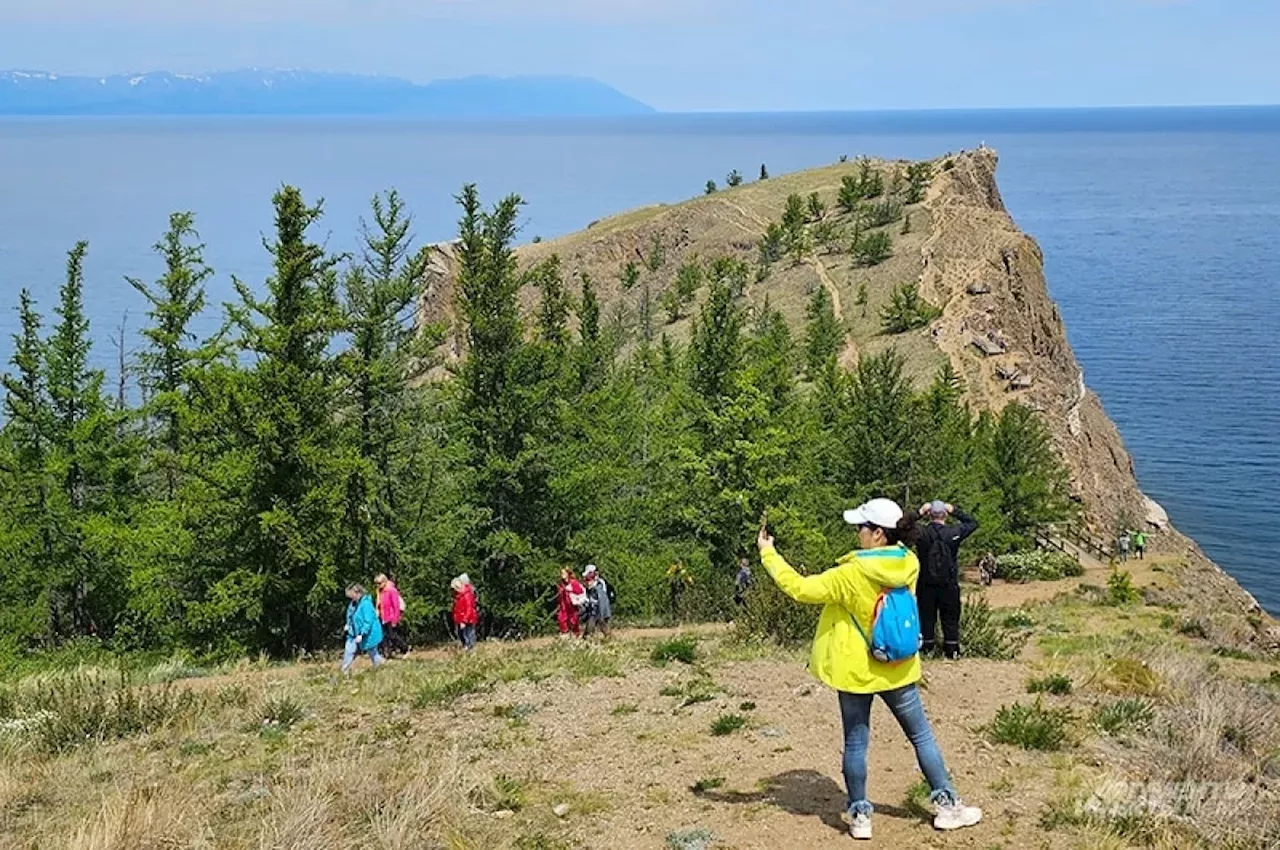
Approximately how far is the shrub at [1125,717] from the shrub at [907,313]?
43.8m

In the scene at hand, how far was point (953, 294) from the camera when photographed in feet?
181

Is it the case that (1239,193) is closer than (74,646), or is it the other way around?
(74,646)

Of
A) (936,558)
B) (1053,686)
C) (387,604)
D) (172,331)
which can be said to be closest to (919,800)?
(1053,686)

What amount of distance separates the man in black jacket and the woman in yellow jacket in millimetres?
3804

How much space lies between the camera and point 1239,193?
607 feet

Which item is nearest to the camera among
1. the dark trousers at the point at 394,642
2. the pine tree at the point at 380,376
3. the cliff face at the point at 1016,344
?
the dark trousers at the point at 394,642

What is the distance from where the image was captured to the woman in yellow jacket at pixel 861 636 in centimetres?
667

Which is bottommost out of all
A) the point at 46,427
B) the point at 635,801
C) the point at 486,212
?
the point at 46,427

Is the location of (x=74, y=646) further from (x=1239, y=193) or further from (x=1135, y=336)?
(x=1239, y=193)

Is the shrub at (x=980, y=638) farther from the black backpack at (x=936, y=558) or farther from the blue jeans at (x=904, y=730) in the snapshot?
the blue jeans at (x=904, y=730)

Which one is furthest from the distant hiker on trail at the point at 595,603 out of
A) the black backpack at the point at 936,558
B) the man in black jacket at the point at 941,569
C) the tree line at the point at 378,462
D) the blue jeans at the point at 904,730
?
the blue jeans at the point at 904,730

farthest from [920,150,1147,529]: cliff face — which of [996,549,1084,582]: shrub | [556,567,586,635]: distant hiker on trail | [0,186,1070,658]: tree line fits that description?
[556,567,586,635]: distant hiker on trail

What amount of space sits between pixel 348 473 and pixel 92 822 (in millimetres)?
14028

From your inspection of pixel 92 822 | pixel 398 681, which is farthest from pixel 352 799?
pixel 398 681
